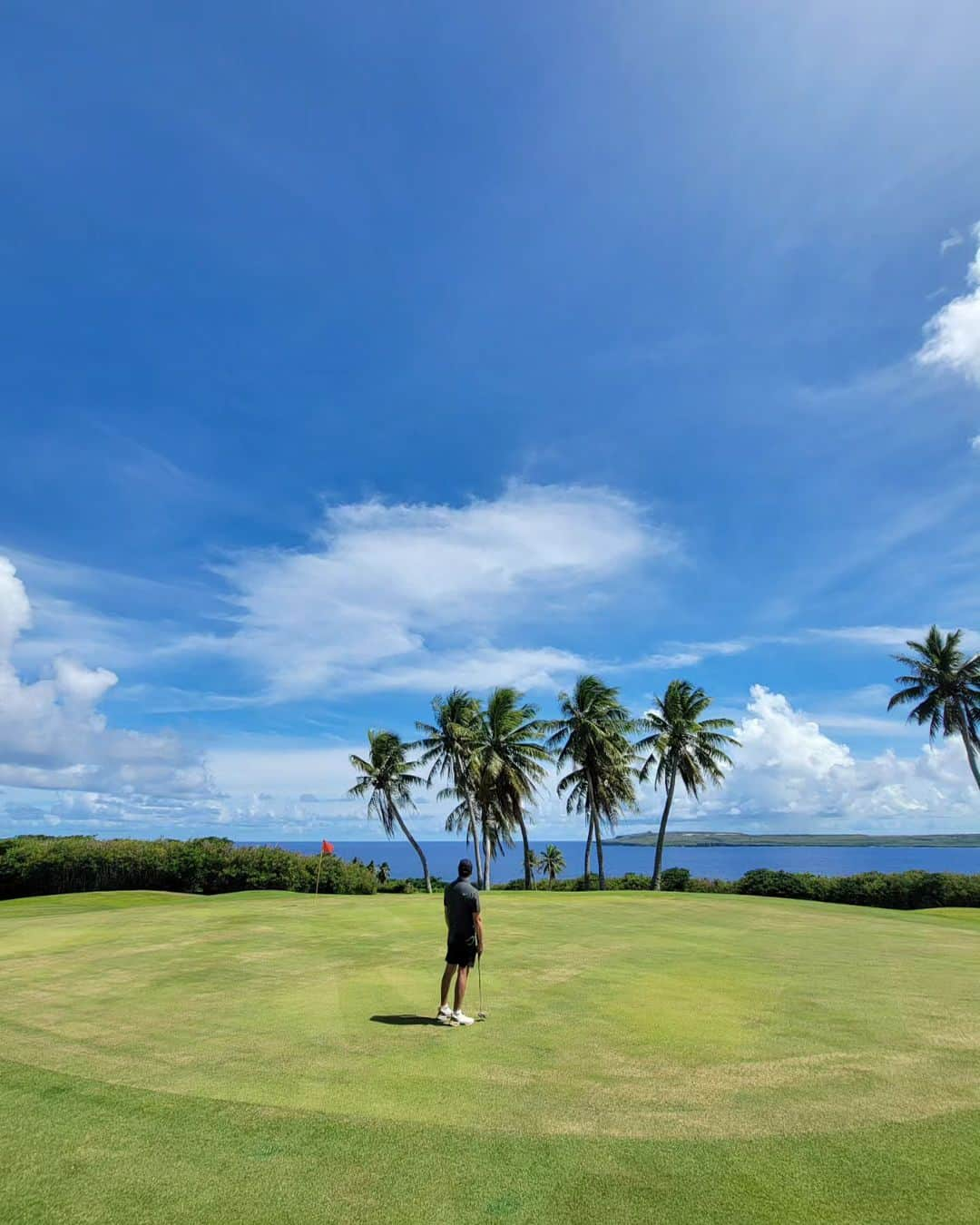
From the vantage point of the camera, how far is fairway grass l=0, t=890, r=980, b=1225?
4906 mm

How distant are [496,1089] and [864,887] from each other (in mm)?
43462

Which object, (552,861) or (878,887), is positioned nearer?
(878,887)

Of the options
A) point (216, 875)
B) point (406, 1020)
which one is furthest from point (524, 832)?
point (406, 1020)

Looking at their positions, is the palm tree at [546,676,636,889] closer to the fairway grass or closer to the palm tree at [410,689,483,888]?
the palm tree at [410,689,483,888]

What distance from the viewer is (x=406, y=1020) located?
922cm

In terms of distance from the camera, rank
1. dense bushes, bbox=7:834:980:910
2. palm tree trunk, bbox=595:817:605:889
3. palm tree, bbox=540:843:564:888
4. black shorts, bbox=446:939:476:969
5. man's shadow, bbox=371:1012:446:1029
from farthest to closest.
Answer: palm tree, bbox=540:843:564:888 → palm tree trunk, bbox=595:817:605:889 → dense bushes, bbox=7:834:980:910 → black shorts, bbox=446:939:476:969 → man's shadow, bbox=371:1012:446:1029

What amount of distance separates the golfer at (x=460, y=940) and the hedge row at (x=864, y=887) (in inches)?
1229

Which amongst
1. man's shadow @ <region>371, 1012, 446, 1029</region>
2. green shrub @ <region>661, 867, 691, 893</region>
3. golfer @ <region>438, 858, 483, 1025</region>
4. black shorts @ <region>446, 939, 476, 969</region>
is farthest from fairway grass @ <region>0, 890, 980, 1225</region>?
green shrub @ <region>661, 867, 691, 893</region>

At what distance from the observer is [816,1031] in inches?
333

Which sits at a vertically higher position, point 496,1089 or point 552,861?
point 552,861

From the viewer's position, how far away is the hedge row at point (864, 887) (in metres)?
38.8

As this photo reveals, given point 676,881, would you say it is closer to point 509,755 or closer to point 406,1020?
point 509,755

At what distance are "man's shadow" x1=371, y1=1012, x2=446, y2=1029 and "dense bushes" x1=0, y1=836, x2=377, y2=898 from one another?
34.7 metres

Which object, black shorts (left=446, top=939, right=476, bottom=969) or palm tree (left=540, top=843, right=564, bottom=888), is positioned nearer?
black shorts (left=446, top=939, right=476, bottom=969)
